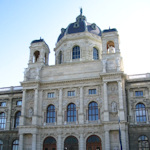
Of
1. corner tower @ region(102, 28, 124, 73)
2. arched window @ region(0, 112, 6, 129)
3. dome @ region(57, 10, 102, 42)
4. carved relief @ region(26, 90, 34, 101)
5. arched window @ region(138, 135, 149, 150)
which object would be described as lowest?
arched window @ region(138, 135, 149, 150)

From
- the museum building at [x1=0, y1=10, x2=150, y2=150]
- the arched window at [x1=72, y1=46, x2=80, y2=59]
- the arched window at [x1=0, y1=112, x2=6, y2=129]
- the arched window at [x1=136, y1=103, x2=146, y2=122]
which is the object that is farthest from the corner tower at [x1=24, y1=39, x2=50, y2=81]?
the arched window at [x1=136, y1=103, x2=146, y2=122]

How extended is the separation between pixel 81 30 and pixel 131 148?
75.9 feet

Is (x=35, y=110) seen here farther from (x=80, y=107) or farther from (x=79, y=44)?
(x=79, y=44)

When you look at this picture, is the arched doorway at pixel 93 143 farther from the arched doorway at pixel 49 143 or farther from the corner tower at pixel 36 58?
the corner tower at pixel 36 58

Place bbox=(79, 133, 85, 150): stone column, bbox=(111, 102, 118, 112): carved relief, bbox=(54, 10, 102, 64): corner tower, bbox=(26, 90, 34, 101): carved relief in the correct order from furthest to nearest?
bbox=(54, 10, 102, 64): corner tower, bbox=(26, 90, 34, 101): carved relief, bbox=(111, 102, 118, 112): carved relief, bbox=(79, 133, 85, 150): stone column

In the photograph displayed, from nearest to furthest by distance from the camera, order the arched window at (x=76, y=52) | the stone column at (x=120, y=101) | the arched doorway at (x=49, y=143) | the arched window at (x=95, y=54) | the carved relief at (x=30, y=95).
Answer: the stone column at (x=120, y=101) < the arched doorway at (x=49, y=143) < the carved relief at (x=30, y=95) < the arched window at (x=76, y=52) < the arched window at (x=95, y=54)

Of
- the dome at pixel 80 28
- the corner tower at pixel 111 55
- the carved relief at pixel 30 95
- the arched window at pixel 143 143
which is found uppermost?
the dome at pixel 80 28

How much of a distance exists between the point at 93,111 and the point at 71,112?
3351 mm

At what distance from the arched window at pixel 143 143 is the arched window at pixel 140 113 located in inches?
98.1

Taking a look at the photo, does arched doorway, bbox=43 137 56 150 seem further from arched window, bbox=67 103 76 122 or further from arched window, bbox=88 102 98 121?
arched window, bbox=88 102 98 121

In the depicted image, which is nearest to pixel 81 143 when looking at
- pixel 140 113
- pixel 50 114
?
pixel 50 114

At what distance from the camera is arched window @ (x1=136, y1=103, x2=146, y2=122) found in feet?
119

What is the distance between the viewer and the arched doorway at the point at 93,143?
34.9 meters

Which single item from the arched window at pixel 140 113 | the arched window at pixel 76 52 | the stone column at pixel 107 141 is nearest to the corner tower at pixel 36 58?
the arched window at pixel 76 52
